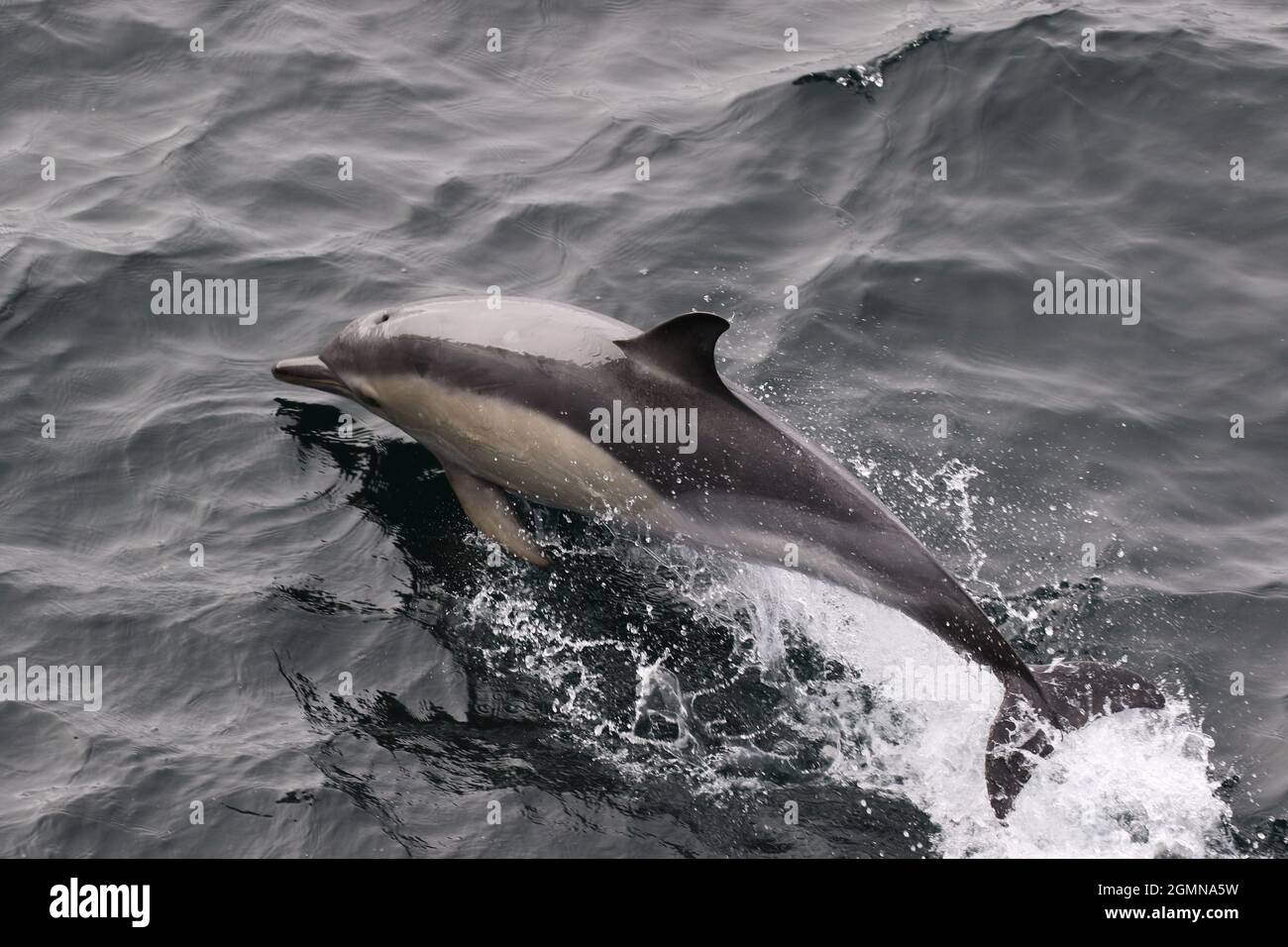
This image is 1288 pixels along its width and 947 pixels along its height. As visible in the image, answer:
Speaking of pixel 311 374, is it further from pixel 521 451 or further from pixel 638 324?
pixel 638 324

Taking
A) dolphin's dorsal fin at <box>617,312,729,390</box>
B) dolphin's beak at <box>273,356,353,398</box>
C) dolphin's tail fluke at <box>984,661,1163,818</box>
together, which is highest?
dolphin's beak at <box>273,356,353,398</box>

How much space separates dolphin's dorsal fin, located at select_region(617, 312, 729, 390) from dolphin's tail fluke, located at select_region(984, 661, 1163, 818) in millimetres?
2378

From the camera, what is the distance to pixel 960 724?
852 centimetres

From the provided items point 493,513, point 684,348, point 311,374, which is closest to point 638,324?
point 311,374

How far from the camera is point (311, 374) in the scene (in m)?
10.6

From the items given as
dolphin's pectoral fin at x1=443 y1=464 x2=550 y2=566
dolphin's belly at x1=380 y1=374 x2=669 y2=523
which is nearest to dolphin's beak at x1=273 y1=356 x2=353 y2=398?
dolphin's belly at x1=380 y1=374 x2=669 y2=523

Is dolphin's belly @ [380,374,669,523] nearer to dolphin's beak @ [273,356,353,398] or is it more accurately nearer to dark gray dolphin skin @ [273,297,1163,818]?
dark gray dolphin skin @ [273,297,1163,818]

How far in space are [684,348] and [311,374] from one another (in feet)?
10.6

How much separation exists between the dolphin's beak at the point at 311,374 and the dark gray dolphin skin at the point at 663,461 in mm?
436

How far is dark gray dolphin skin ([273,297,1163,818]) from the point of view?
26.9 feet

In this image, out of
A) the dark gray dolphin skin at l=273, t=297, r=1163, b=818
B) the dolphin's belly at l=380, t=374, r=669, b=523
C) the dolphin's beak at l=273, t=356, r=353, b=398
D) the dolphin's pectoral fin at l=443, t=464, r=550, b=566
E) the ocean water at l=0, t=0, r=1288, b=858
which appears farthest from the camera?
the dolphin's beak at l=273, t=356, r=353, b=398

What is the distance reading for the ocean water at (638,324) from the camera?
317 inches

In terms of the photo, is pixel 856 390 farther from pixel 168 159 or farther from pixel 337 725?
pixel 168 159

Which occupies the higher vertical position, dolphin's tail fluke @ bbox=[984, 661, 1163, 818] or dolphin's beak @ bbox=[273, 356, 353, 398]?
dolphin's beak @ bbox=[273, 356, 353, 398]
